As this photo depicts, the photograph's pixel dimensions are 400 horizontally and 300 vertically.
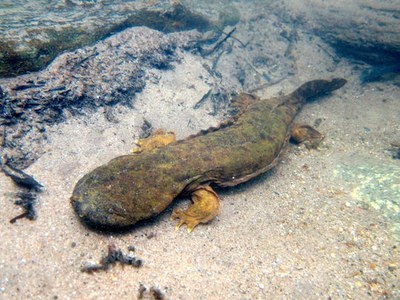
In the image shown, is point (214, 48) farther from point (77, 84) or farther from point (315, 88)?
point (77, 84)

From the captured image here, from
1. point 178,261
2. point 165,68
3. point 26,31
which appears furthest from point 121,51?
point 178,261

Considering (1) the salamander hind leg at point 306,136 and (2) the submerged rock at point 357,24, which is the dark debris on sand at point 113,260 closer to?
(1) the salamander hind leg at point 306,136

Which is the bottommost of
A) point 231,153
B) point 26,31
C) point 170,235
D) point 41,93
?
point 170,235

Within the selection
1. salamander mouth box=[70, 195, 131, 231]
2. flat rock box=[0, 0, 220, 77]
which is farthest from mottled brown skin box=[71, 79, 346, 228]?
flat rock box=[0, 0, 220, 77]

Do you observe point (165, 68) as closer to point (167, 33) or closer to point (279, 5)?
point (167, 33)

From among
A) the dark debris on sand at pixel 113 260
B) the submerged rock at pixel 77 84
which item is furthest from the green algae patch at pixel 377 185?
the submerged rock at pixel 77 84

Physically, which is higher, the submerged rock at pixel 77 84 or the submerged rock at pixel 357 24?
the submerged rock at pixel 357 24
